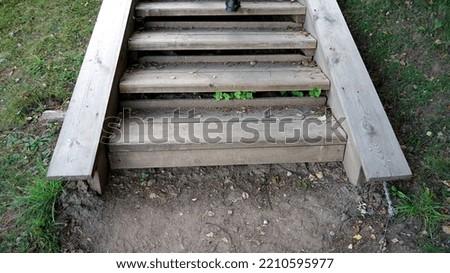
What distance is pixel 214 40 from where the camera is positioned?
329cm

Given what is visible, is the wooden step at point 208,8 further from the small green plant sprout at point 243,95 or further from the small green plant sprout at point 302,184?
the small green plant sprout at point 302,184

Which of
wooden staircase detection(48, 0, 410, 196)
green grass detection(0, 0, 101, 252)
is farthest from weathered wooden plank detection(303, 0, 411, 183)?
A: green grass detection(0, 0, 101, 252)

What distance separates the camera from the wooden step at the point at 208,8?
3.48 meters

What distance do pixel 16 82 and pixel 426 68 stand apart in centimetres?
331

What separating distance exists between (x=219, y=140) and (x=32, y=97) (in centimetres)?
158

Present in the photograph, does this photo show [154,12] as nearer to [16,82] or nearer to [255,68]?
[255,68]

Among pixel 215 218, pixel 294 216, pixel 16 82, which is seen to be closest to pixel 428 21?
pixel 294 216

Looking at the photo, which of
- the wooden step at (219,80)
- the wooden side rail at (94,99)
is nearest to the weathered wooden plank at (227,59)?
the wooden step at (219,80)

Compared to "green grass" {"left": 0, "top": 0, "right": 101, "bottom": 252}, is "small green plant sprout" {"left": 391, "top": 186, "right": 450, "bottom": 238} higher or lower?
lower

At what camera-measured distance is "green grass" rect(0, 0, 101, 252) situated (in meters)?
2.39

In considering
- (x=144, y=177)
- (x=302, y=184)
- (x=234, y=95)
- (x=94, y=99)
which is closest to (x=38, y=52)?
(x=94, y=99)

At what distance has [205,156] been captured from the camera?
2.78 meters

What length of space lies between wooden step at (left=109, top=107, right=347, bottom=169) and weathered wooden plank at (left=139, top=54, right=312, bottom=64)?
0.60 m

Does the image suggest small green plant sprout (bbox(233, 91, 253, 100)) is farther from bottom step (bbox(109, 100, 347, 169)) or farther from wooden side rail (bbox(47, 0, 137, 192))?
wooden side rail (bbox(47, 0, 137, 192))
